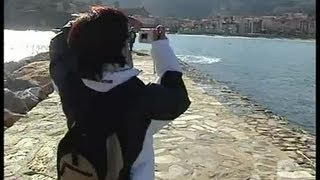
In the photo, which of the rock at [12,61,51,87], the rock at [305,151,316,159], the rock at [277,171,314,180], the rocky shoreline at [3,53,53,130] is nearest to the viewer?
the rock at [277,171,314,180]

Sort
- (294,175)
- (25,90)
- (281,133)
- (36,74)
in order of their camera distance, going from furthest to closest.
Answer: (36,74)
(25,90)
(281,133)
(294,175)

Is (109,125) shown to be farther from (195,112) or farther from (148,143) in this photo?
(195,112)

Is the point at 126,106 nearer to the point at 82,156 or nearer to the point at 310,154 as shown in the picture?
the point at 82,156

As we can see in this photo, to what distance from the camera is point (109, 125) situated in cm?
117

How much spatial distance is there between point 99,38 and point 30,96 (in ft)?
16.5

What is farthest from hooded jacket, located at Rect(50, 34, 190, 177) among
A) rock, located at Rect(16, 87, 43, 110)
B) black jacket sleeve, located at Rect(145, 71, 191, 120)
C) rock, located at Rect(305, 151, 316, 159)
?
rock, located at Rect(16, 87, 43, 110)

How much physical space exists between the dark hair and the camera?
0.14m

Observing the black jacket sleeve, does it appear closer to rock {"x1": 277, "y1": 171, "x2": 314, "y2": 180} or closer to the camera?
the camera

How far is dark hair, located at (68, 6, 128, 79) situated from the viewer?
1.16 meters

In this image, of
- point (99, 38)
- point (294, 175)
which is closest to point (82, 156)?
point (99, 38)

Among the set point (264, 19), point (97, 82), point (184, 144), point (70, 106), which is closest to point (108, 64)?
point (97, 82)

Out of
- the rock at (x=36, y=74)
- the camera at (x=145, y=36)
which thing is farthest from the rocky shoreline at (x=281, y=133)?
the rock at (x=36, y=74)

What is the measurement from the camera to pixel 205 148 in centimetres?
373

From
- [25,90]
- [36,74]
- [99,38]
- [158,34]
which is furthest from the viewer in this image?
[36,74]
